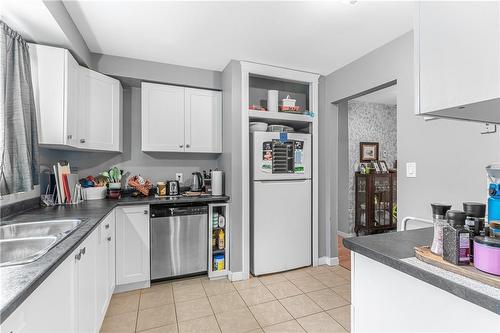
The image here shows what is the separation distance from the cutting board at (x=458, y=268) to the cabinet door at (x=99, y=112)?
2.70 meters

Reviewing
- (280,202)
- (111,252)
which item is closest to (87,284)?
(111,252)

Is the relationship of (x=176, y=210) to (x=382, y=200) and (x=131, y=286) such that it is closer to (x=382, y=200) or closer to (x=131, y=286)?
(x=131, y=286)

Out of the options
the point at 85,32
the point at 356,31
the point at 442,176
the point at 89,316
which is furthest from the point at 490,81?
the point at 85,32

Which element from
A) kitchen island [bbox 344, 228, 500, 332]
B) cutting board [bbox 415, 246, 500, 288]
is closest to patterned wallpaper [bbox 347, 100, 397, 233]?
kitchen island [bbox 344, 228, 500, 332]

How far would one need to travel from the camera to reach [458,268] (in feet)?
2.60

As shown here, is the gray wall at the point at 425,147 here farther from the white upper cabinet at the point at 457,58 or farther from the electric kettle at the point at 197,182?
the electric kettle at the point at 197,182

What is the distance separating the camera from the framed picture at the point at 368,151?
15.1 feet

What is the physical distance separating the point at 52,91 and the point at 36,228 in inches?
43.7

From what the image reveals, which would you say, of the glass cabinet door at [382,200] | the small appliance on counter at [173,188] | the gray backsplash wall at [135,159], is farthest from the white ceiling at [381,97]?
the small appliance on counter at [173,188]

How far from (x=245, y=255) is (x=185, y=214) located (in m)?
0.81

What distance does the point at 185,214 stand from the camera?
2.69 meters

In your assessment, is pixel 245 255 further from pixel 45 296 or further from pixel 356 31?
pixel 356 31

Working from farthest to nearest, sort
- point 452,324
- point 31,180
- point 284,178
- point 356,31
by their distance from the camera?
point 284,178, point 356,31, point 31,180, point 452,324

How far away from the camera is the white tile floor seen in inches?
78.0
